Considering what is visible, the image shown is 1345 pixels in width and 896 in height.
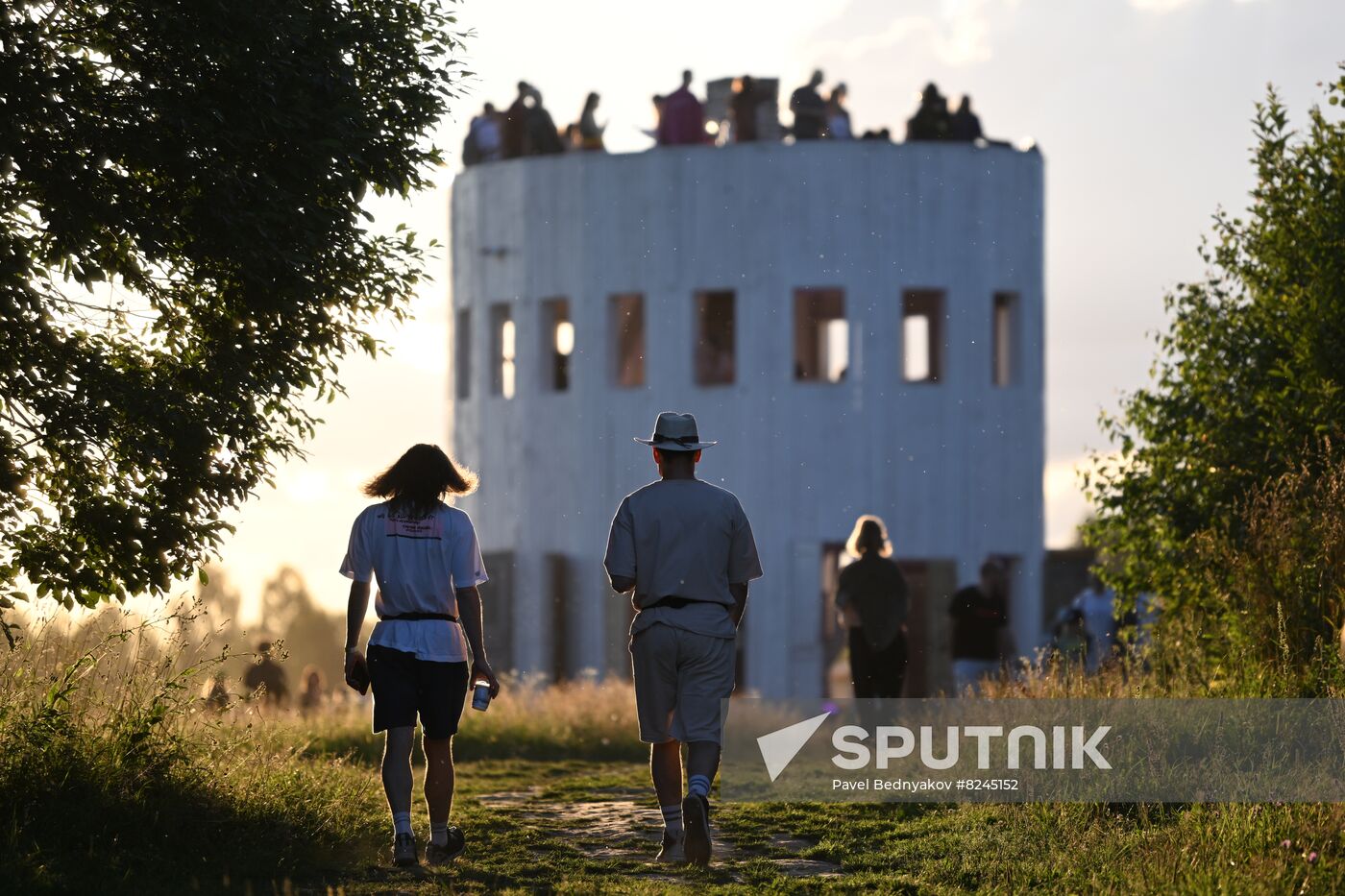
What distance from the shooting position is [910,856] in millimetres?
9945

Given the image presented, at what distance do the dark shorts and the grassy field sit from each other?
67 cm

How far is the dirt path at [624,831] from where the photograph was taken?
32.1 ft

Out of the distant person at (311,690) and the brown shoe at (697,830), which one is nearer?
the brown shoe at (697,830)

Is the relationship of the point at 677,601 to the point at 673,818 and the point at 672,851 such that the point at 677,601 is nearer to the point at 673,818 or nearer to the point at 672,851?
the point at 673,818

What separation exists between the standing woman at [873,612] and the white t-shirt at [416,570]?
20.8ft

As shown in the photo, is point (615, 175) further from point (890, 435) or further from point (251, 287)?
point (251, 287)

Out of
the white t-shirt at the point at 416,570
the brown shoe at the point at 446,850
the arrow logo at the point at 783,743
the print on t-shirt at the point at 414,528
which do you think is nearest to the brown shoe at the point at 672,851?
the brown shoe at the point at 446,850

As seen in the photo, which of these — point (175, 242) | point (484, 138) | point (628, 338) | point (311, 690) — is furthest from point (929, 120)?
point (175, 242)

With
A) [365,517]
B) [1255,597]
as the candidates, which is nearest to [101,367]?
[365,517]

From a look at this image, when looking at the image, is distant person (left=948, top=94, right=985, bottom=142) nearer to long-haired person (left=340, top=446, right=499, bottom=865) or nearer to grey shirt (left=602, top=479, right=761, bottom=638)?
grey shirt (left=602, top=479, right=761, bottom=638)

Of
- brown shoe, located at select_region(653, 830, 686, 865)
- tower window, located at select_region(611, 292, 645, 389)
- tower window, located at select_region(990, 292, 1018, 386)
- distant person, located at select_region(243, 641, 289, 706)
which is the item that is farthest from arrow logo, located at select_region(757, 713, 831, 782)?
tower window, located at select_region(990, 292, 1018, 386)

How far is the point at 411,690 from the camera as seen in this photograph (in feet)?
30.7

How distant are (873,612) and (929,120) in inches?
571

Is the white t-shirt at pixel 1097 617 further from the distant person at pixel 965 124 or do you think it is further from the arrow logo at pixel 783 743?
the distant person at pixel 965 124
